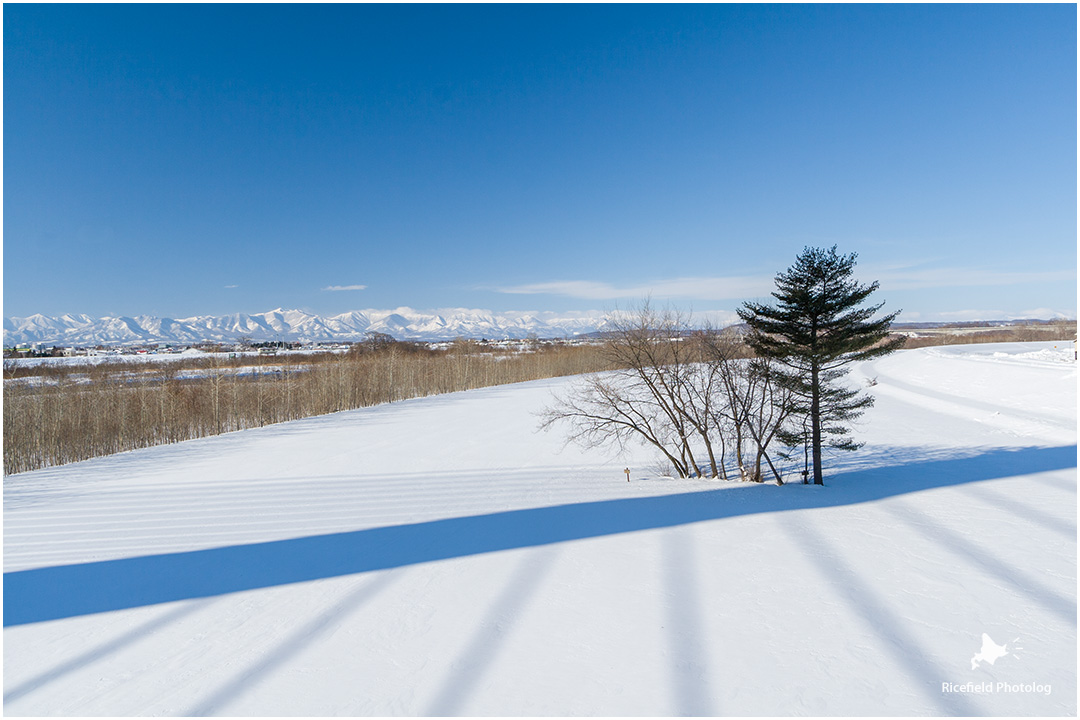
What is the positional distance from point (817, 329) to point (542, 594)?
712 centimetres

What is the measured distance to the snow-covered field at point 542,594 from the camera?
10.3 feet

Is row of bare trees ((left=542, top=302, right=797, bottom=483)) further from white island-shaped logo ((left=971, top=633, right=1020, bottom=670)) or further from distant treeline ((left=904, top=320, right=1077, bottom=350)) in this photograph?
distant treeline ((left=904, top=320, right=1077, bottom=350))

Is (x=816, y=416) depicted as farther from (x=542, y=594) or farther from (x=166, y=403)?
(x=166, y=403)

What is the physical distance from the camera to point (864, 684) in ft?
10.3

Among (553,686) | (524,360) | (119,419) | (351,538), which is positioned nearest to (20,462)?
(119,419)

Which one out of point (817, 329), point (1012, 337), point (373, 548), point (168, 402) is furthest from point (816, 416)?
point (1012, 337)

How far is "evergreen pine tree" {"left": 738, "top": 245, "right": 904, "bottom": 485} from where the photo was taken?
8344 mm

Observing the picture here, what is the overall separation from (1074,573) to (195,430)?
68.6ft

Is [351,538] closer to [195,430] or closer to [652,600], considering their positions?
[652,600]

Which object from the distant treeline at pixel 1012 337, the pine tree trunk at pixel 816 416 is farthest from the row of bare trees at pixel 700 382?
the distant treeline at pixel 1012 337

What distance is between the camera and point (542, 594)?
14.7 ft

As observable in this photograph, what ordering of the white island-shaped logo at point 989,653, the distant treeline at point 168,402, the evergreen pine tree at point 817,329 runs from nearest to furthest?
the white island-shaped logo at point 989,653, the evergreen pine tree at point 817,329, the distant treeline at point 168,402

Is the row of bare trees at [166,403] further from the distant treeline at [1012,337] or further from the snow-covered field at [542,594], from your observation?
the distant treeline at [1012,337]

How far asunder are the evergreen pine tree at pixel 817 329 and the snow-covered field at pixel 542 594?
5.68ft
